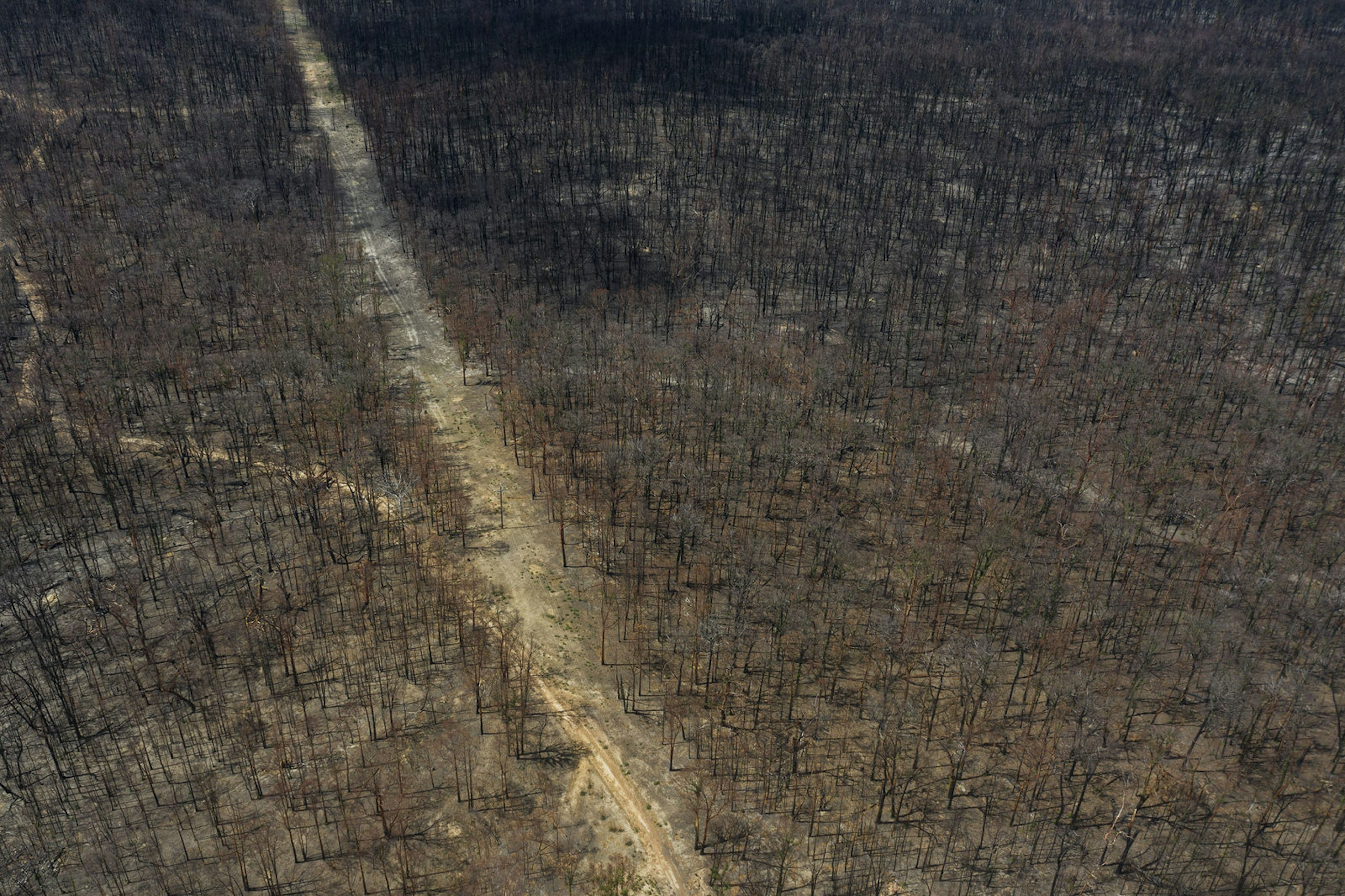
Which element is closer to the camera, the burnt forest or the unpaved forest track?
the burnt forest

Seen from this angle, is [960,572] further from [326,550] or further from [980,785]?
[326,550]

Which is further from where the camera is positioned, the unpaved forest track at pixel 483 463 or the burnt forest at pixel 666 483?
Result: the unpaved forest track at pixel 483 463

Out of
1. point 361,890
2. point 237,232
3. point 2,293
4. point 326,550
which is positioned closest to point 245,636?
point 326,550

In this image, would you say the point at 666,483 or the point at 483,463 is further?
the point at 483,463
